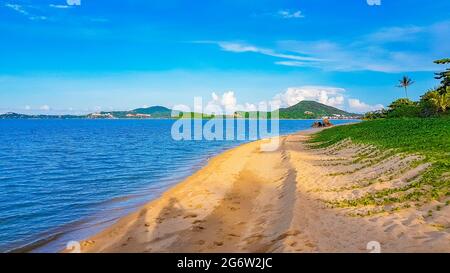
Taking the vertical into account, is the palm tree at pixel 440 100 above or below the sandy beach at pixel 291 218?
above

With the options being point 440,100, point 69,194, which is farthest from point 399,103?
point 69,194

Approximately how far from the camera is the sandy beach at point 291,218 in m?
10.7

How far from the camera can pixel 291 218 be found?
13.9 m

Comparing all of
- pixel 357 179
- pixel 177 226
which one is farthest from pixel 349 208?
pixel 177 226

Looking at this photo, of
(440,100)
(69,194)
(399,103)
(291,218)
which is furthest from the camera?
(399,103)

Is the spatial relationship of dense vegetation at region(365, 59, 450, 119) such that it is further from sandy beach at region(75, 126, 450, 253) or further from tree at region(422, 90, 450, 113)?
sandy beach at region(75, 126, 450, 253)

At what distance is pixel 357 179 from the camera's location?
63.4ft

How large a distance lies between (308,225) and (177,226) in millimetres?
5833

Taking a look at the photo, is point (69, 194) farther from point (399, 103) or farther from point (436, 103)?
point (399, 103)

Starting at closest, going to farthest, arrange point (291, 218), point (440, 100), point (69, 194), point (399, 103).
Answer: point (291, 218) < point (69, 194) < point (440, 100) < point (399, 103)

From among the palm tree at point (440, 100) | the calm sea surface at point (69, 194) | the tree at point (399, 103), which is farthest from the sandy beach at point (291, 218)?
the tree at point (399, 103)

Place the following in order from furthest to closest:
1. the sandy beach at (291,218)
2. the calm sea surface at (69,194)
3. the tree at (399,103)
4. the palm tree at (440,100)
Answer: the tree at (399,103)
the palm tree at (440,100)
the calm sea surface at (69,194)
the sandy beach at (291,218)

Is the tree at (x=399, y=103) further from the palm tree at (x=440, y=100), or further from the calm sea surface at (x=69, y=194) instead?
the calm sea surface at (x=69, y=194)
